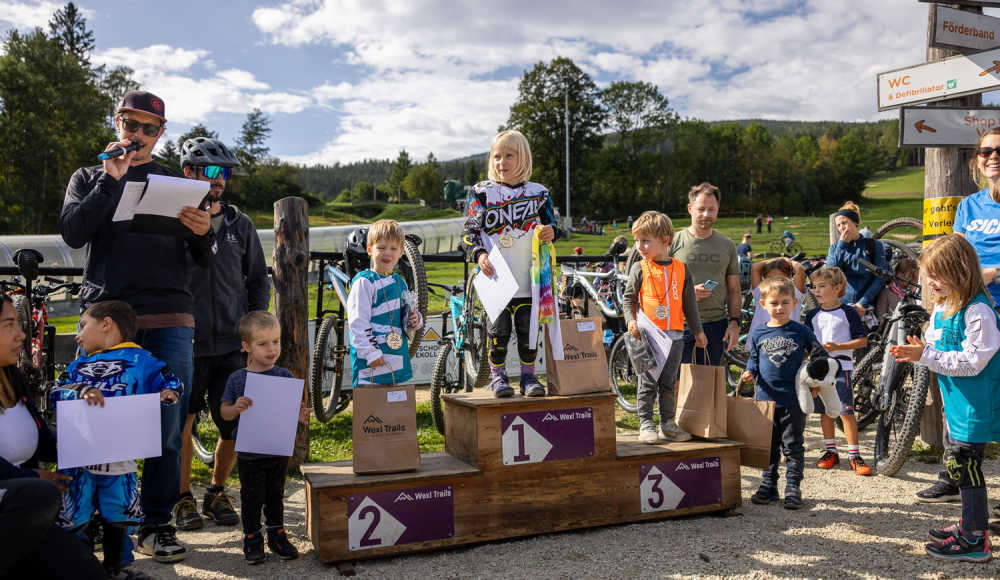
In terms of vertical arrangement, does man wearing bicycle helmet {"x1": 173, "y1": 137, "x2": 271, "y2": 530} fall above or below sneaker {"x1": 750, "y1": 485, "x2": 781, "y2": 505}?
above

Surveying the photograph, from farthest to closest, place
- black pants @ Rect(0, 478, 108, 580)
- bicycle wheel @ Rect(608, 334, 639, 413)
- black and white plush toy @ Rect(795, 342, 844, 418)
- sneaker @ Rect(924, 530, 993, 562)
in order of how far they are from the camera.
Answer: bicycle wheel @ Rect(608, 334, 639, 413) → black and white plush toy @ Rect(795, 342, 844, 418) → sneaker @ Rect(924, 530, 993, 562) → black pants @ Rect(0, 478, 108, 580)

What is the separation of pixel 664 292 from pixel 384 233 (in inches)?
71.1

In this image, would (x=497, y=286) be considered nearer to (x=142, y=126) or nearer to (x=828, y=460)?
(x=142, y=126)

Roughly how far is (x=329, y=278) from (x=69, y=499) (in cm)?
319

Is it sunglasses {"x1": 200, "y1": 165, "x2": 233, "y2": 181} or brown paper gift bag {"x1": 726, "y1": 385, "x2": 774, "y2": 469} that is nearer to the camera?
sunglasses {"x1": 200, "y1": 165, "x2": 233, "y2": 181}

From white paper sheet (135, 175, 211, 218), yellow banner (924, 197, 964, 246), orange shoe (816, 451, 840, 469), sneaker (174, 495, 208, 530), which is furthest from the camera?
yellow banner (924, 197, 964, 246)

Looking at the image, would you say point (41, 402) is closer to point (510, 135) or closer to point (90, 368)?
point (90, 368)

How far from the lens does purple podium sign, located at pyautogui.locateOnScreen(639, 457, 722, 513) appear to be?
3611mm

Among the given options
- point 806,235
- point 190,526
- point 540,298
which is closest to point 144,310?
point 190,526

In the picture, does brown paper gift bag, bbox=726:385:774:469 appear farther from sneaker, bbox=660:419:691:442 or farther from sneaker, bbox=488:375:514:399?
sneaker, bbox=488:375:514:399

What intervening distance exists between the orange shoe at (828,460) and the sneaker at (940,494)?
2.34ft

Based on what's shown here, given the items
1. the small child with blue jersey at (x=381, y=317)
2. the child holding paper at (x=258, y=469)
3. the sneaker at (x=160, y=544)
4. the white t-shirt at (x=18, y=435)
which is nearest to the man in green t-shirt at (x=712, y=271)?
the small child with blue jersey at (x=381, y=317)

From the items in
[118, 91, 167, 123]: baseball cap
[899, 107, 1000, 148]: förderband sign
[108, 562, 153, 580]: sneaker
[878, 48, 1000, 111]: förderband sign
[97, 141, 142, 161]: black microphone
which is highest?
[878, 48, 1000, 111]: förderband sign

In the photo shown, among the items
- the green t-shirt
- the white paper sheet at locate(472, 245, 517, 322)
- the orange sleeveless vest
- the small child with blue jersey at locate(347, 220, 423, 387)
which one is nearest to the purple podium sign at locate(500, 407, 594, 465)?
the white paper sheet at locate(472, 245, 517, 322)
